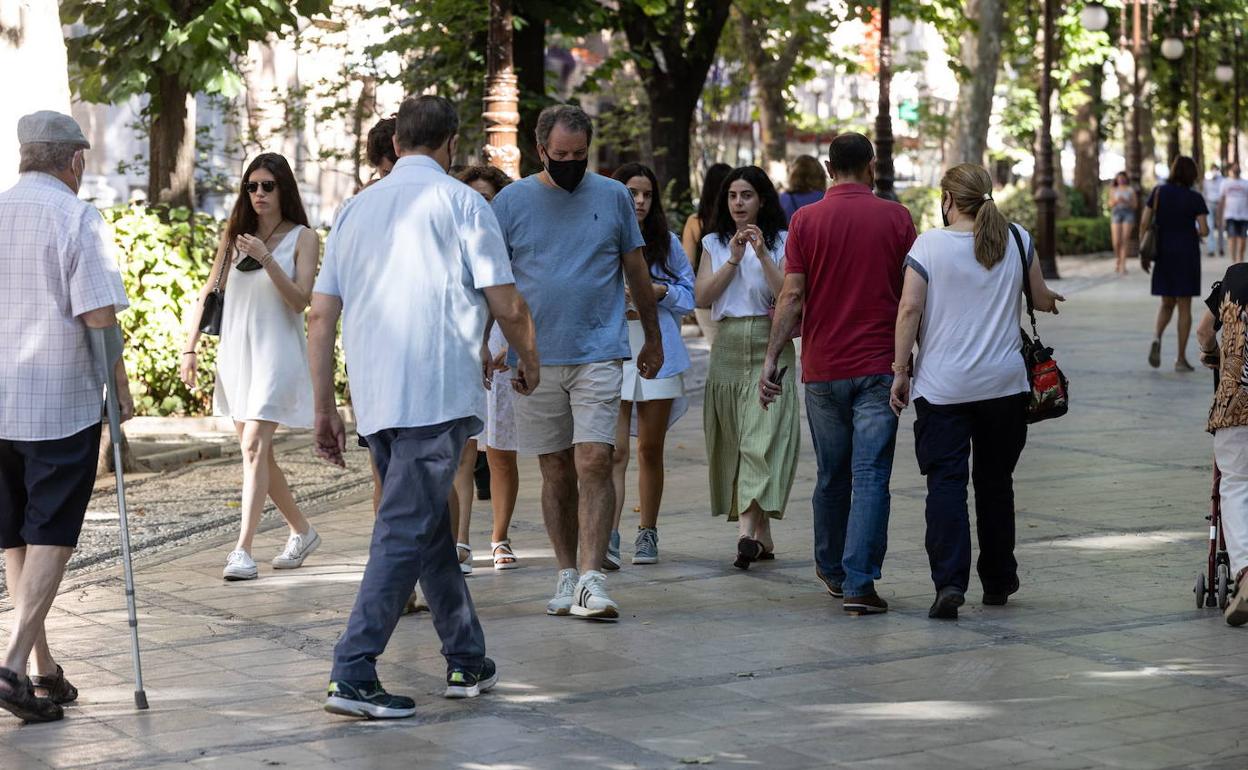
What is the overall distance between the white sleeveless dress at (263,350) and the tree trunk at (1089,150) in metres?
41.0

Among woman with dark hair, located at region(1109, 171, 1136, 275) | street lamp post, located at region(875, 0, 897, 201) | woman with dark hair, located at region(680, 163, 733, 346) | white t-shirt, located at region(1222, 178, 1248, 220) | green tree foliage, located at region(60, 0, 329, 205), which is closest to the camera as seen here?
woman with dark hair, located at region(680, 163, 733, 346)

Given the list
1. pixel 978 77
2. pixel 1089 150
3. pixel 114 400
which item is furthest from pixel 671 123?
pixel 1089 150

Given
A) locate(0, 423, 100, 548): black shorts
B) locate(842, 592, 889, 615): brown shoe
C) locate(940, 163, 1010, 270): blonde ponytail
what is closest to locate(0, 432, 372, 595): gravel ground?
locate(0, 423, 100, 548): black shorts

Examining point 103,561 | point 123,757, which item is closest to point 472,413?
point 123,757

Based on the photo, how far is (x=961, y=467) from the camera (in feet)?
25.2

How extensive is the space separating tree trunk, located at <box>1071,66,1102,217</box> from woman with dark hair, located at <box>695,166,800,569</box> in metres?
40.4

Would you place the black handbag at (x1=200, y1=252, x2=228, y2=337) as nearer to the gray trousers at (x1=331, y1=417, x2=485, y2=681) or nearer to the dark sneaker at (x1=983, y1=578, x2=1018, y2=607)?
the gray trousers at (x1=331, y1=417, x2=485, y2=681)

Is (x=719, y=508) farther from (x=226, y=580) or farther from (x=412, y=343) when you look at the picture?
(x=412, y=343)

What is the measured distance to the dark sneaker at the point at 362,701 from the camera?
19.6 ft

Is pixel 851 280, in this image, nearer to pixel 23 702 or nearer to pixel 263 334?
pixel 263 334

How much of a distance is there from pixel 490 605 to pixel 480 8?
1072 centimetres

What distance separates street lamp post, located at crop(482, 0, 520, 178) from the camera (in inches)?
507

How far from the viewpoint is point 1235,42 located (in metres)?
56.6

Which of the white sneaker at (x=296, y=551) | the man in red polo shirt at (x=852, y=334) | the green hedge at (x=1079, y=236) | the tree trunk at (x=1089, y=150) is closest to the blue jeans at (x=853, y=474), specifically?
the man in red polo shirt at (x=852, y=334)
